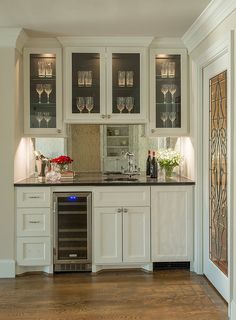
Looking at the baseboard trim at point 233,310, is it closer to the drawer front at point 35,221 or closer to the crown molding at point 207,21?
the drawer front at point 35,221

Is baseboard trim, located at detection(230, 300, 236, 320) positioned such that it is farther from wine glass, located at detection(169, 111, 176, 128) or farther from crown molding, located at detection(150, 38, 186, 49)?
crown molding, located at detection(150, 38, 186, 49)

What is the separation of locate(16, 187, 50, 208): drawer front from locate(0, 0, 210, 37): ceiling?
1621mm

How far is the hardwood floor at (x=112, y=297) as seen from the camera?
10.9 ft

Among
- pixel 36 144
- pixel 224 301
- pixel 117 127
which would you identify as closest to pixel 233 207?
pixel 224 301

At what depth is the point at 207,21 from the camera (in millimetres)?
3764

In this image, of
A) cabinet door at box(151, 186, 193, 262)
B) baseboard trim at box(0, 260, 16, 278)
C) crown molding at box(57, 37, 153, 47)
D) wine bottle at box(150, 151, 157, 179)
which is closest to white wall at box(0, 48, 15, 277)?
baseboard trim at box(0, 260, 16, 278)

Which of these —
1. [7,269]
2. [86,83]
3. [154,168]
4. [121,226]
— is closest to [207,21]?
[86,83]

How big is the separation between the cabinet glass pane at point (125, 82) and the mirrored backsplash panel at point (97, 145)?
Result: 1.23 feet

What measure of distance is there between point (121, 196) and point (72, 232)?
626 mm

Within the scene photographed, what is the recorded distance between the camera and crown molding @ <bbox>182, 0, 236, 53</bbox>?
3.31 m

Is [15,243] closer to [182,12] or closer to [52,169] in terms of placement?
[52,169]

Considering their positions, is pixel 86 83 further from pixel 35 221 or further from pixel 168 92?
pixel 35 221

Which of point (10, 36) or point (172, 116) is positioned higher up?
point (10, 36)

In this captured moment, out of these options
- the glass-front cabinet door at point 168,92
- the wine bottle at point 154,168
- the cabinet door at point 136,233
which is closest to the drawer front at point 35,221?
the cabinet door at point 136,233
